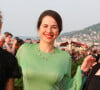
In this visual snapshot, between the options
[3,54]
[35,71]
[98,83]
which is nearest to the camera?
[3,54]

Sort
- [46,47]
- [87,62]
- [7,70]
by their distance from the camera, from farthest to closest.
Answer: [46,47]
[87,62]
[7,70]

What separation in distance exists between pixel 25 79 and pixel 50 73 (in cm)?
23

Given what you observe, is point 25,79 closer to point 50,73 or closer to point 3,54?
point 50,73

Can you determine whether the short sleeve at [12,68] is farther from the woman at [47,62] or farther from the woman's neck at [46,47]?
the woman's neck at [46,47]

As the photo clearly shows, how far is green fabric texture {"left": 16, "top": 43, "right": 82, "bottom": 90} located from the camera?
2.24m

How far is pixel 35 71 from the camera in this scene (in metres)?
2.26

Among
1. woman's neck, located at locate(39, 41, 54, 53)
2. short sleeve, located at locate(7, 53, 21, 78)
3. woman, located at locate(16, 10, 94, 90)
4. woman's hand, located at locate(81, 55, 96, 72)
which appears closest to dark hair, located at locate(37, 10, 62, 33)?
woman, located at locate(16, 10, 94, 90)

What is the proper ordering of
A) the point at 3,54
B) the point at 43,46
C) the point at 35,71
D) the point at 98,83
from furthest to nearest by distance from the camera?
the point at 43,46
the point at 35,71
the point at 98,83
the point at 3,54

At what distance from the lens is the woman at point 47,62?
2.25 metres

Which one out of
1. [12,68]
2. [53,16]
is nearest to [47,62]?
[53,16]

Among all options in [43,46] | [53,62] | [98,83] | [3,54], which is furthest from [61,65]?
[3,54]

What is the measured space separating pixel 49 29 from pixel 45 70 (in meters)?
0.38

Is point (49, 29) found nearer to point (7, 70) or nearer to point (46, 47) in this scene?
point (46, 47)

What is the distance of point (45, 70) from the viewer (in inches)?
90.1
